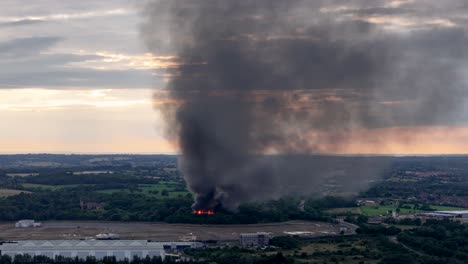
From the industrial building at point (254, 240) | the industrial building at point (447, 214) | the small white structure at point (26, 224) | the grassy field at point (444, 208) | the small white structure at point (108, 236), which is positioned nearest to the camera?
the industrial building at point (254, 240)

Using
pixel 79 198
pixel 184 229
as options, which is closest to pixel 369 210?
pixel 184 229

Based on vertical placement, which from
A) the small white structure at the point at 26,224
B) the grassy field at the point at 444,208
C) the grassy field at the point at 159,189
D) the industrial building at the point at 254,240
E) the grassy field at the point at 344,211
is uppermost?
the grassy field at the point at 159,189

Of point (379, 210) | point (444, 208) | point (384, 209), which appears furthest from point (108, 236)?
point (444, 208)

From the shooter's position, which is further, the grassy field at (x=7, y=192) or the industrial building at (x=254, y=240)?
the grassy field at (x=7, y=192)

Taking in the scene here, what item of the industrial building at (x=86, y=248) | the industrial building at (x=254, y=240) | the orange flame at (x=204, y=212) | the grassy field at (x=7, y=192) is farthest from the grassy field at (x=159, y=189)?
the industrial building at (x=86, y=248)

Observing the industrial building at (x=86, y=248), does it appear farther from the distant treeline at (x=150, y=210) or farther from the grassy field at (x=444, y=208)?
the grassy field at (x=444, y=208)

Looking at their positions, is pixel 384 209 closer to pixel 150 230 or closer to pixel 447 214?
pixel 447 214

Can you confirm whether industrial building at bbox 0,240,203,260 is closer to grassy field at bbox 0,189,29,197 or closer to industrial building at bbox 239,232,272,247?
industrial building at bbox 239,232,272,247
